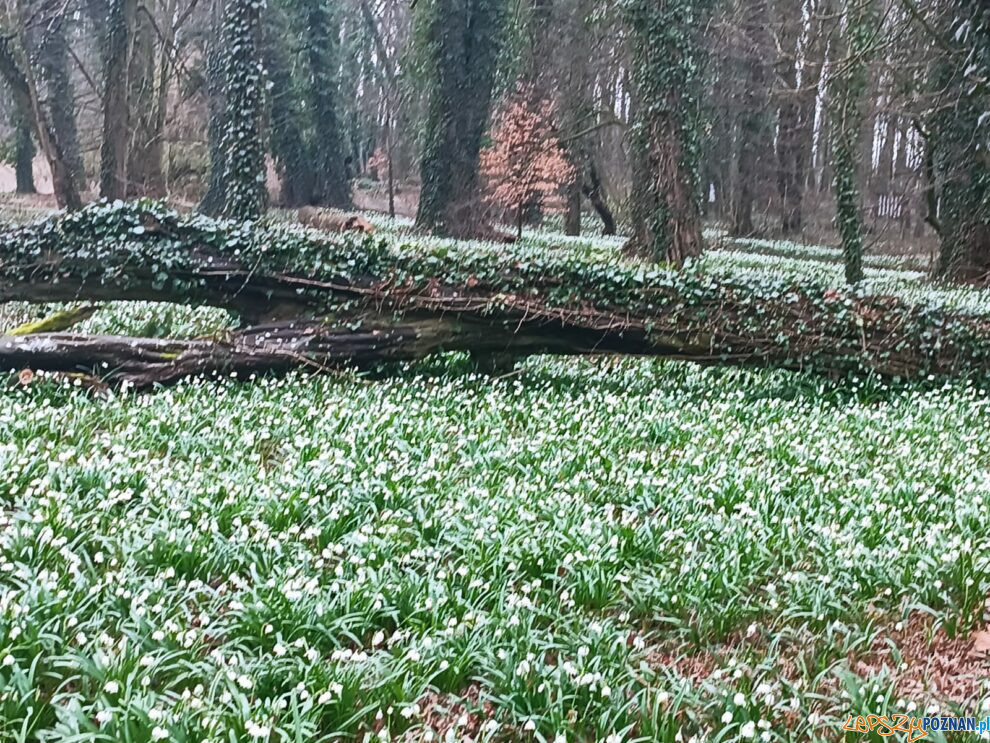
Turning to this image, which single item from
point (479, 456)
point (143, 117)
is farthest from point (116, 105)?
point (479, 456)

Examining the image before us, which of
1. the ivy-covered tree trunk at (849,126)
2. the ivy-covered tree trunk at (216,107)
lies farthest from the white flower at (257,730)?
the ivy-covered tree trunk at (216,107)

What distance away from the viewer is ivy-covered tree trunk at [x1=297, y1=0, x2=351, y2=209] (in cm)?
2695

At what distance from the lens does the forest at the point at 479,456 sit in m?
3.33

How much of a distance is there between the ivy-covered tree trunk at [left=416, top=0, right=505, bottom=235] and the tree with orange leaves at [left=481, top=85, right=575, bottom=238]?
9.00ft

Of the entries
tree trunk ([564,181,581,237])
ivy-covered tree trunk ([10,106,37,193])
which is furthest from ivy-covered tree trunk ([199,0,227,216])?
ivy-covered tree trunk ([10,106,37,193])

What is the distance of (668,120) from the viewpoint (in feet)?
46.3

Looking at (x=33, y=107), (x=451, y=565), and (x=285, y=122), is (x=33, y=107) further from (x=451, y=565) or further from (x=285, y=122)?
(x=451, y=565)

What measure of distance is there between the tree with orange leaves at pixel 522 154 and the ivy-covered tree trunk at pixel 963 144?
1034cm

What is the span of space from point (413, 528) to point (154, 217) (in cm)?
671

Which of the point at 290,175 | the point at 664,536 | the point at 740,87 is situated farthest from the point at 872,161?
the point at 664,536

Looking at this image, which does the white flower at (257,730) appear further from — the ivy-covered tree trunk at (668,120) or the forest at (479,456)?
the ivy-covered tree trunk at (668,120)

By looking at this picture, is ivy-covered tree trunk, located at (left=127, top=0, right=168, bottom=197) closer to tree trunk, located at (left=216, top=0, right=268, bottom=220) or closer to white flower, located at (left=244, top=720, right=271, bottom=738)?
tree trunk, located at (left=216, top=0, right=268, bottom=220)

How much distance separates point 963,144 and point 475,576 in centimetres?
1443

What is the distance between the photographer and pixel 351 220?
22.3 m
